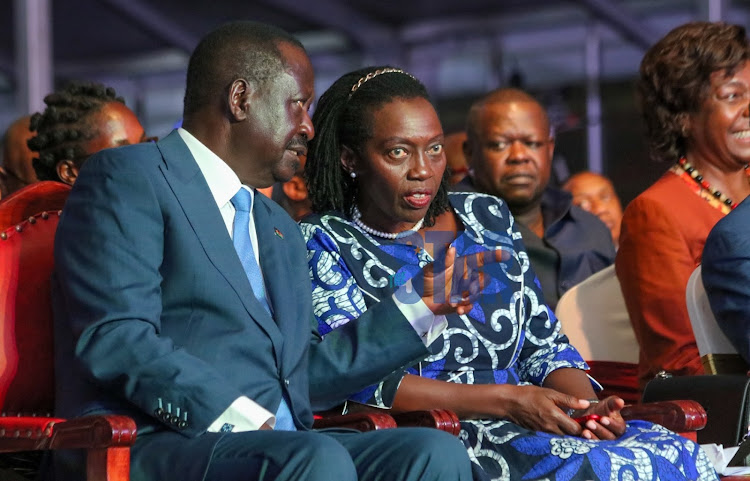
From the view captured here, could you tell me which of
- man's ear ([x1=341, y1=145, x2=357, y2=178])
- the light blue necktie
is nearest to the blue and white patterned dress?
man's ear ([x1=341, y1=145, x2=357, y2=178])

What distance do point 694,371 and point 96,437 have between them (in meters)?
2.11

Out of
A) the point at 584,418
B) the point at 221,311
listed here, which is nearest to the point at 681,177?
the point at 584,418

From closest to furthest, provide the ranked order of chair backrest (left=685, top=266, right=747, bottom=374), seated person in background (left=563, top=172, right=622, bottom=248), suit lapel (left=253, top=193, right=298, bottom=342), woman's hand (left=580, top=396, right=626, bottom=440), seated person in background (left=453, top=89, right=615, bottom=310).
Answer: suit lapel (left=253, top=193, right=298, bottom=342), woman's hand (left=580, top=396, right=626, bottom=440), chair backrest (left=685, top=266, right=747, bottom=374), seated person in background (left=453, top=89, right=615, bottom=310), seated person in background (left=563, top=172, right=622, bottom=248)

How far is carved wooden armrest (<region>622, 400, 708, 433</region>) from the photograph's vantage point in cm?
292

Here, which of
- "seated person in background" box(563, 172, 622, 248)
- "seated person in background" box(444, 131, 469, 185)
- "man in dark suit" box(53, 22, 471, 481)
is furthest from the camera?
"seated person in background" box(563, 172, 622, 248)

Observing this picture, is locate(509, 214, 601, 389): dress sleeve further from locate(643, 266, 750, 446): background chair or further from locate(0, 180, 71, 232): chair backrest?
locate(0, 180, 71, 232): chair backrest

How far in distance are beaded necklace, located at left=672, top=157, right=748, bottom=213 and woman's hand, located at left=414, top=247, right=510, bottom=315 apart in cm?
160

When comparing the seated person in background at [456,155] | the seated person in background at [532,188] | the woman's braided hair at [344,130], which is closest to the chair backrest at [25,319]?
the woman's braided hair at [344,130]

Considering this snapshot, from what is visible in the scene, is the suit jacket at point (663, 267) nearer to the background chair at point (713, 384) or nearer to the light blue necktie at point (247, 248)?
the background chair at point (713, 384)

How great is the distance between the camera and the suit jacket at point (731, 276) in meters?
3.27

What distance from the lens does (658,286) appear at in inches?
147

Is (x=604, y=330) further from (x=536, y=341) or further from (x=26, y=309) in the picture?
(x=26, y=309)

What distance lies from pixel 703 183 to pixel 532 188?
3.42ft

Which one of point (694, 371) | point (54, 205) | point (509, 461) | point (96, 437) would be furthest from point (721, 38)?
point (96, 437)
